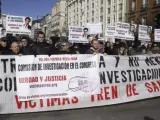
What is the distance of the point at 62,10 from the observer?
132 meters

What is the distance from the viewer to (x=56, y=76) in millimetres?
7676

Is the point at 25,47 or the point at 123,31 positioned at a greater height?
the point at 123,31

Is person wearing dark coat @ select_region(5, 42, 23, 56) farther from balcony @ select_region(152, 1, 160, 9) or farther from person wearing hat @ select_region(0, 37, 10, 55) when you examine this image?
balcony @ select_region(152, 1, 160, 9)

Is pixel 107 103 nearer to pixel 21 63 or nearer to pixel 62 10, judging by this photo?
pixel 21 63

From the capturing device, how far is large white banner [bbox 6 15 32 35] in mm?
10000

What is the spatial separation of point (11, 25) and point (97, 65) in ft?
11.2

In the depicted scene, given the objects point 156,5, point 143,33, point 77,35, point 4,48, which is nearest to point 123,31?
point 143,33

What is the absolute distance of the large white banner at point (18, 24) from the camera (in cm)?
1000

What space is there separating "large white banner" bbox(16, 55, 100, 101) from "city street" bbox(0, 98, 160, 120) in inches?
16.7

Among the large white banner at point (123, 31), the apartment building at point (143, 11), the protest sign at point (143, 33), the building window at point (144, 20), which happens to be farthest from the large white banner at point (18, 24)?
the building window at point (144, 20)

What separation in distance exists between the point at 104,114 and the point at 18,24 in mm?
4449

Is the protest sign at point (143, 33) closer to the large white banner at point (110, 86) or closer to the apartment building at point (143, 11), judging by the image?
the large white banner at point (110, 86)

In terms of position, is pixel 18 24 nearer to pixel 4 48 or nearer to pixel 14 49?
pixel 4 48

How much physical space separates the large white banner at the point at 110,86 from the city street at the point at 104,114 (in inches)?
7.3
